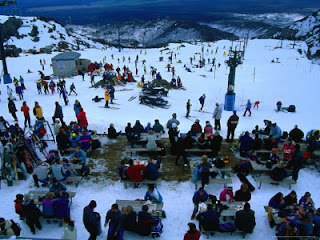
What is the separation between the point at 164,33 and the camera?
16738cm

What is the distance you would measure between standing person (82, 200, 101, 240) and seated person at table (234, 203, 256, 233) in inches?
150

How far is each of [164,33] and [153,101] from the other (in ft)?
515

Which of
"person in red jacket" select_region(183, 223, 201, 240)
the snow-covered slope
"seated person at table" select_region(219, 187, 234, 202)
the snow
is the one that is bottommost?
the snow

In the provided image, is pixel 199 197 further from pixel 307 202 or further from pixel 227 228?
pixel 307 202

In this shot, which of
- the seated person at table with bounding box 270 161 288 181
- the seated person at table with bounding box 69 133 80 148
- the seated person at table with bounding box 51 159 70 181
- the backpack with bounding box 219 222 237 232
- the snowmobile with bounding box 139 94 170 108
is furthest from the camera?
the snowmobile with bounding box 139 94 170 108

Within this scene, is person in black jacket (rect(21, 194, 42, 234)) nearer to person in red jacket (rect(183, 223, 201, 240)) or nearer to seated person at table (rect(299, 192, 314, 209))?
person in red jacket (rect(183, 223, 201, 240))

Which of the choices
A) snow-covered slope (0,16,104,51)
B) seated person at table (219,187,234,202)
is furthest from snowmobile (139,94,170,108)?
snow-covered slope (0,16,104,51)

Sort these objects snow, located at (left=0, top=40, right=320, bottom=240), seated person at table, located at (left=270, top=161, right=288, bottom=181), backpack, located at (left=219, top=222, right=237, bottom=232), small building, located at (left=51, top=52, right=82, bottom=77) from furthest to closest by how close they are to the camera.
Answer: small building, located at (left=51, top=52, right=82, bottom=77) < seated person at table, located at (left=270, top=161, right=288, bottom=181) < snow, located at (left=0, top=40, right=320, bottom=240) < backpack, located at (left=219, top=222, right=237, bottom=232)

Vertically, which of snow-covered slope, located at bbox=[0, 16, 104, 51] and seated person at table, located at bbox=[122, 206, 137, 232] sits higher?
snow-covered slope, located at bbox=[0, 16, 104, 51]

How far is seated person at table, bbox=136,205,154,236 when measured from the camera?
22.1 ft

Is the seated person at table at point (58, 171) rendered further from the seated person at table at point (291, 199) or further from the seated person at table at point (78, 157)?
the seated person at table at point (291, 199)

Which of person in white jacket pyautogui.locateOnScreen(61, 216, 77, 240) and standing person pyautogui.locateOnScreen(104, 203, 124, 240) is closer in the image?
person in white jacket pyautogui.locateOnScreen(61, 216, 77, 240)

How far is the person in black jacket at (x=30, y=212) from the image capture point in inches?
273

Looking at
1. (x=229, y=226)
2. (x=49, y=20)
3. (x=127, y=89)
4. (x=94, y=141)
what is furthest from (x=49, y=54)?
(x=229, y=226)
